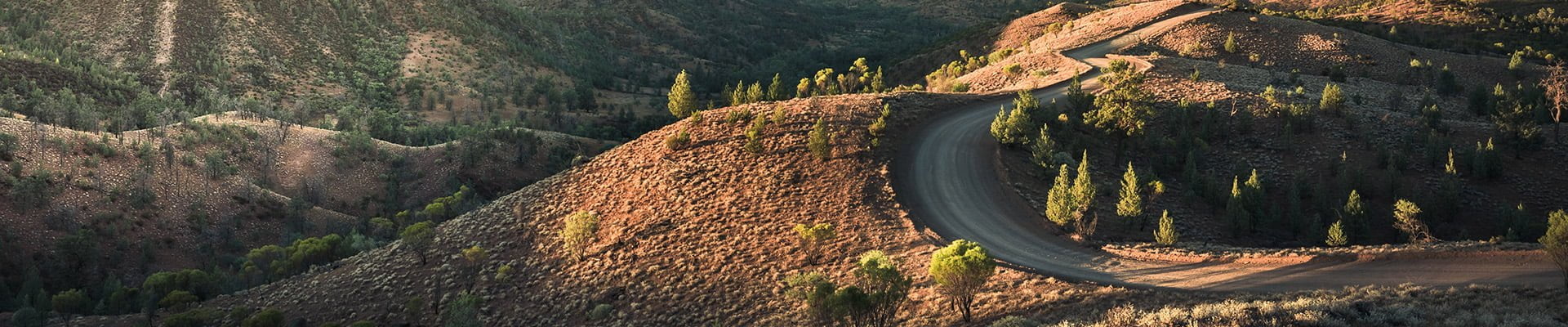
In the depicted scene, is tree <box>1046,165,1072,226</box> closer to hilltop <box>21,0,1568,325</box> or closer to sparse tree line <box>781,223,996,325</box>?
hilltop <box>21,0,1568,325</box>

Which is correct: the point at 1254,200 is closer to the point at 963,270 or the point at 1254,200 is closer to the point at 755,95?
the point at 963,270

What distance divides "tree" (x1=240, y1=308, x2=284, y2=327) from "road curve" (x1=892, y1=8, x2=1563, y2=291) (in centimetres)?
1968

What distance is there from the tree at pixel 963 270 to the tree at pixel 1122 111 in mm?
19706

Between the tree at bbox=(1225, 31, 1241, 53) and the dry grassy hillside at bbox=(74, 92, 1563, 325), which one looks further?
the tree at bbox=(1225, 31, 1241, 53)

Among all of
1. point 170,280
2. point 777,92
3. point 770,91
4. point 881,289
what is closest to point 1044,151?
point 881,289

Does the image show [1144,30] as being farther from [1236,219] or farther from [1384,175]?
[1236,219]

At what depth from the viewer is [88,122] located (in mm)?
56281

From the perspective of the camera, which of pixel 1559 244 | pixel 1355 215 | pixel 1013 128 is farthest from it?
pixel 1013 128

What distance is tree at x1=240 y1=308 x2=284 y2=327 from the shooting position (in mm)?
26953

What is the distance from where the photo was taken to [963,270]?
19609mm

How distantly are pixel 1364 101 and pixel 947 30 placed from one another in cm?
11506

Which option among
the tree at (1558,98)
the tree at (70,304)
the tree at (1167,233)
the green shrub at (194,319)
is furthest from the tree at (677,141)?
the tree at (1558,98)

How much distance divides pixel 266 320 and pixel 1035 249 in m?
22.9

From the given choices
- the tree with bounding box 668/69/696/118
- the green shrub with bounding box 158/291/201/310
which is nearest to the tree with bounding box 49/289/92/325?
the green shrub with bounding box 158/291/201/310
